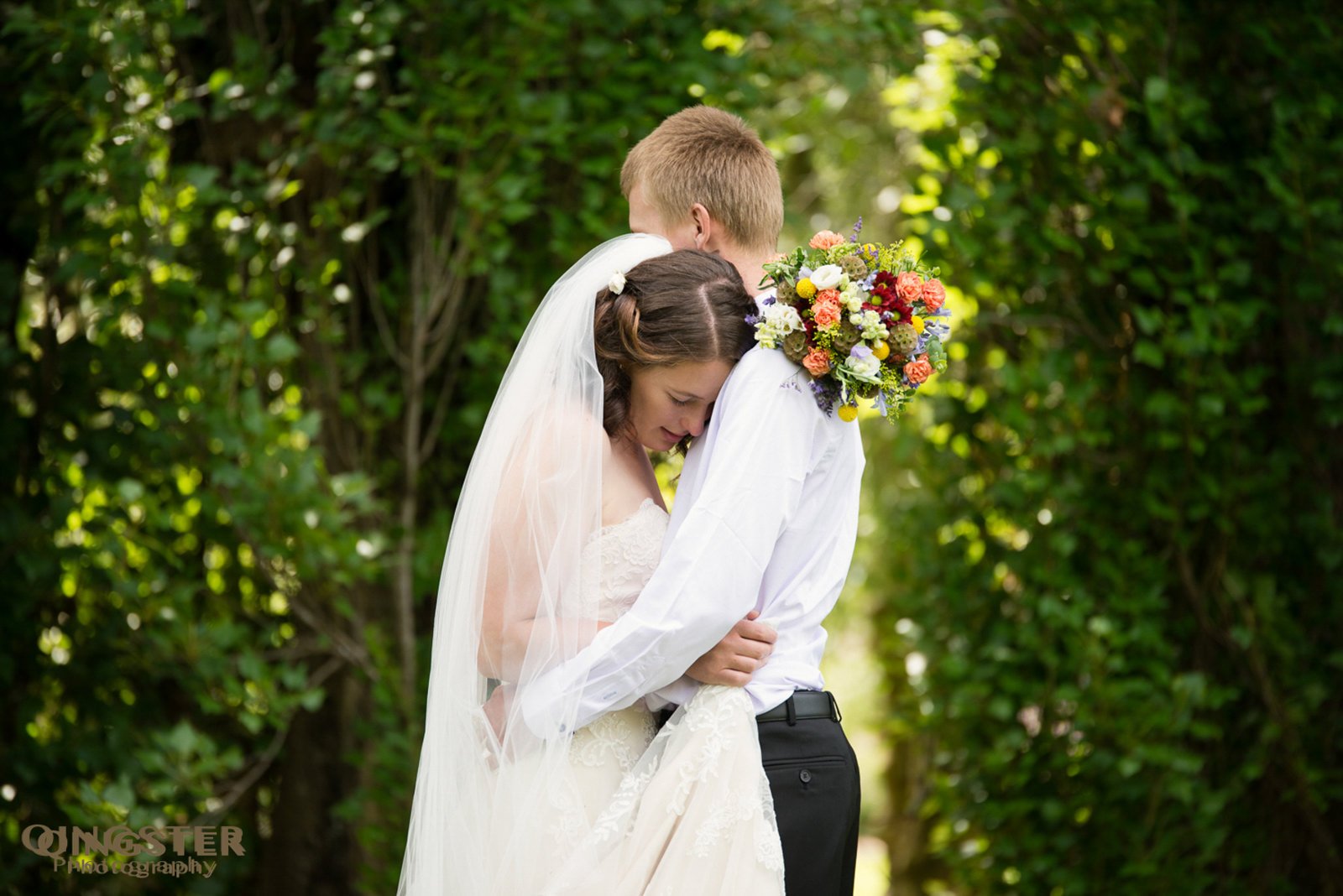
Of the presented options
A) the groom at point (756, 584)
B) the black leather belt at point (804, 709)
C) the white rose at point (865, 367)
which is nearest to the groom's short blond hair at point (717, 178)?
the groom at point (756, 584)

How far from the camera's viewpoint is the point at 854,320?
2.26 metres

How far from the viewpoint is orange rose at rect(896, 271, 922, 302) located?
2311mm

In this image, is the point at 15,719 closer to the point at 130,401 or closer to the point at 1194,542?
the point at 130,401

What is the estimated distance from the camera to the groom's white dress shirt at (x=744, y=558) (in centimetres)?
218

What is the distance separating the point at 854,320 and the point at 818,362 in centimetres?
10

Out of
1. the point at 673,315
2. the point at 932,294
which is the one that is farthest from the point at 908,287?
the point at 673,315

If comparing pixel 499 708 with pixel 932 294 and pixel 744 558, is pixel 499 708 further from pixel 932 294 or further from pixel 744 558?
pixel 932 294

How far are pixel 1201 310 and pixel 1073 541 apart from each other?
81cm

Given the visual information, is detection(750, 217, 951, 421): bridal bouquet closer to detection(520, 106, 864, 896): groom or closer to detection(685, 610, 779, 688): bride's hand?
detection(520, 106, 864, 896): groom

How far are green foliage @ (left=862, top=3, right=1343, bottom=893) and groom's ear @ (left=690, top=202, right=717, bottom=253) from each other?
155cm

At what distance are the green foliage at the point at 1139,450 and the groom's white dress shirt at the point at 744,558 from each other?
1746 millimetres

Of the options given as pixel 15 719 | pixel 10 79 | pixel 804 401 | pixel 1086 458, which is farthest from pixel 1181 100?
pixel 15 719

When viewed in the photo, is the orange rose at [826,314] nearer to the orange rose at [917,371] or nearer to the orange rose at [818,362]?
the orange rose at [818,362]

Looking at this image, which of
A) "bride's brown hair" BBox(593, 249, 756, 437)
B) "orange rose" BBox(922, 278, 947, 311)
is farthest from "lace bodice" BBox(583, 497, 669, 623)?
"orange rose" BBox(922, 278, 947, 311)
